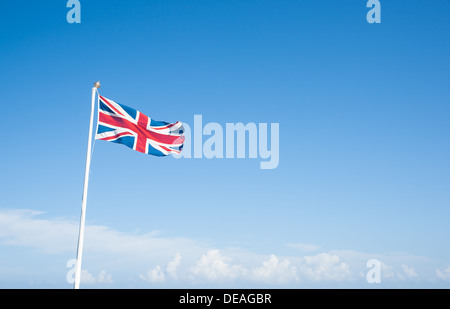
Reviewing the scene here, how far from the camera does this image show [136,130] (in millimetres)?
21250

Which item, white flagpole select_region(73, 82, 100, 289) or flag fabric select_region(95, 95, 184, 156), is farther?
flag fabric select_region(95, 95, 184, 156)

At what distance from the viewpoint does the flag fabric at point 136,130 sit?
20031 millimetres

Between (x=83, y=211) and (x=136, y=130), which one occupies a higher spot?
(x=136, y=130)

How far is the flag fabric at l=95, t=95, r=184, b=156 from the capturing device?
20031mm

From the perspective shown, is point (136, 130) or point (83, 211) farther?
point (136, 130)

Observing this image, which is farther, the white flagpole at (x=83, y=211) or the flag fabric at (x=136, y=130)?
the flag fabric at (x=136, y=130)

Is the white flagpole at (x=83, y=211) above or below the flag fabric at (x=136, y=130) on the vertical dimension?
below

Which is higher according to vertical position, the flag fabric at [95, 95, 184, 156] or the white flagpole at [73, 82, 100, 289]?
the flag fabric at [95, 95, 184, 156]
